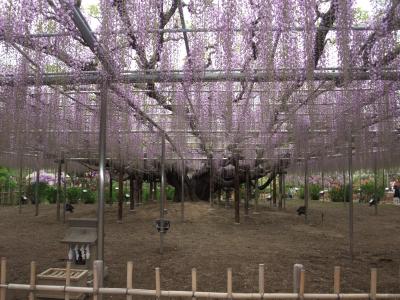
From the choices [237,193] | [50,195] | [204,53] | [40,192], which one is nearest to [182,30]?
[204,53]

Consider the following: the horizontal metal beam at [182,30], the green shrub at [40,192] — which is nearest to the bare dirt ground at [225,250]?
the horizontal metal beam at [182,30]

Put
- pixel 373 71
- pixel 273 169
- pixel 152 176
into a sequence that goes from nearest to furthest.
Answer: pixel 373 71 < pixel 273 169 < pixel 152 176

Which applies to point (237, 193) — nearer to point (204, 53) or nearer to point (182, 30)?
point (204, 53)

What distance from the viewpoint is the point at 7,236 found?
332 inches

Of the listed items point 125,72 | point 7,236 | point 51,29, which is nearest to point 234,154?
point 7,236

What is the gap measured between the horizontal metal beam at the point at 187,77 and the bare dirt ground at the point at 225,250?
94.0 inches

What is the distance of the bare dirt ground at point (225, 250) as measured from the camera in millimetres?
4945

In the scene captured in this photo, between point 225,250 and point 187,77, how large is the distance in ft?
12.1

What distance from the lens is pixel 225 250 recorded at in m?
6.90

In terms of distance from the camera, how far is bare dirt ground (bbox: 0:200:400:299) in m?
4.95

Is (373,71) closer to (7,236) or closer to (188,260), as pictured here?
(188,260)

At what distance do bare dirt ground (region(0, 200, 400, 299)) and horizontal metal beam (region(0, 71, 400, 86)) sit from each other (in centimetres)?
239

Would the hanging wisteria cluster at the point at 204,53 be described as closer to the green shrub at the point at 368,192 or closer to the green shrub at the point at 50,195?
the green shrub at the point at 50,195

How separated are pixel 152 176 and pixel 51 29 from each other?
13.8 metres
